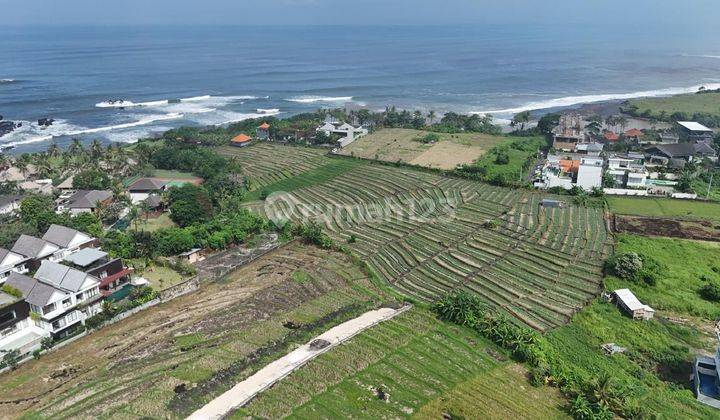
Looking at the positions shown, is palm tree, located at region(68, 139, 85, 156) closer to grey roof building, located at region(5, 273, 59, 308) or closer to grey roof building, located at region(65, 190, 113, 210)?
grey roof building, located at region(65, 190, 113, 210)

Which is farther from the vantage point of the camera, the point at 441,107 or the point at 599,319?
the point at 441,107

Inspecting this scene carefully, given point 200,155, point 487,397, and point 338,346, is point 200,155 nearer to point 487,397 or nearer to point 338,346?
point 338,346

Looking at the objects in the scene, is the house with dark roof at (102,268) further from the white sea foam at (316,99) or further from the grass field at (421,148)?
the white sea foam at (316,99)

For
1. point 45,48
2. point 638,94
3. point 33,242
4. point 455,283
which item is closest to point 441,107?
point 638,94

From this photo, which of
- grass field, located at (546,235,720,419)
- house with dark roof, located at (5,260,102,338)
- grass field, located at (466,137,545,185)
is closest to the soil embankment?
grass field, located at (546,235,720,419)

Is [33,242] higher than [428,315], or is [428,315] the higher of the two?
[33,242]

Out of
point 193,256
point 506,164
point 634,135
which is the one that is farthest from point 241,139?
point 634,135
